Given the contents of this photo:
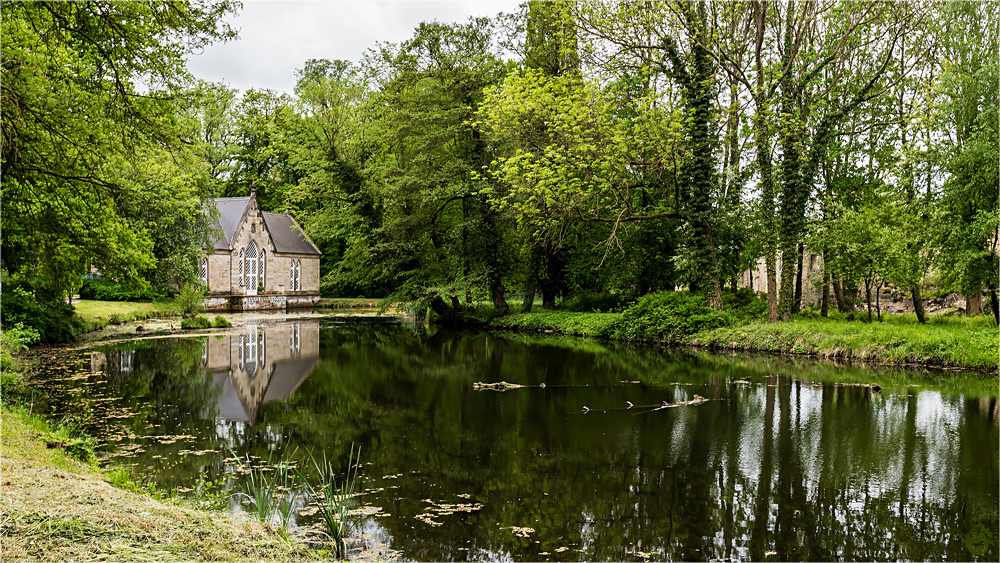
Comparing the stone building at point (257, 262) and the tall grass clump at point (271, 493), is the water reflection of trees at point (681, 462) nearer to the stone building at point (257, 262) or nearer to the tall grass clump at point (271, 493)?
the tall grass clump at point (271, 493)

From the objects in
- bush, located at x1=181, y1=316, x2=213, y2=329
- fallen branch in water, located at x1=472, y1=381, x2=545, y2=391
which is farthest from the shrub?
fallen branch in water, located at x1=472, y1=381, x2=545, y2=391

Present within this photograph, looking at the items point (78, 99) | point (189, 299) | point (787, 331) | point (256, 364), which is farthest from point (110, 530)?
point (189, 299)

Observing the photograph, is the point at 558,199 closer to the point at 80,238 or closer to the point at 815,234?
the point at 815,234

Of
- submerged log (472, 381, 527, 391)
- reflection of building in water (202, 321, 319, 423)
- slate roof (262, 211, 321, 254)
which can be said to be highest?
slate roof (262, 211, 321, 254)

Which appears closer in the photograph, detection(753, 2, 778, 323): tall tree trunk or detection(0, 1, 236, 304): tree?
detection(0, 1, 236, 304): tree

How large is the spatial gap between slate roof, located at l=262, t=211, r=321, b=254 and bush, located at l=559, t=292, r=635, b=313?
25.1 metres

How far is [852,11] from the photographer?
19.5 metres

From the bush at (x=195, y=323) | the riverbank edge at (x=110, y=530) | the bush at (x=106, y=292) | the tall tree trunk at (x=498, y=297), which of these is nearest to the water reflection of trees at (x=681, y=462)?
the riverbank edge at (x=110, y=530)

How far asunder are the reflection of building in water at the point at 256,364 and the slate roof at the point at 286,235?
20.0 metres

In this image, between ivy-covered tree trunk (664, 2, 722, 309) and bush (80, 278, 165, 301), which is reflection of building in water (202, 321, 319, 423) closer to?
bush (80, 278, 165, 301)

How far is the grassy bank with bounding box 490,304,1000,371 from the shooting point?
49.9 feet

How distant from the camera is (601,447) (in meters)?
8.95

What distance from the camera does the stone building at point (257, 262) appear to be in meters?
43.2

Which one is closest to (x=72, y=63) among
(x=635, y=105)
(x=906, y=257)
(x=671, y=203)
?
(x=635, y=105)
